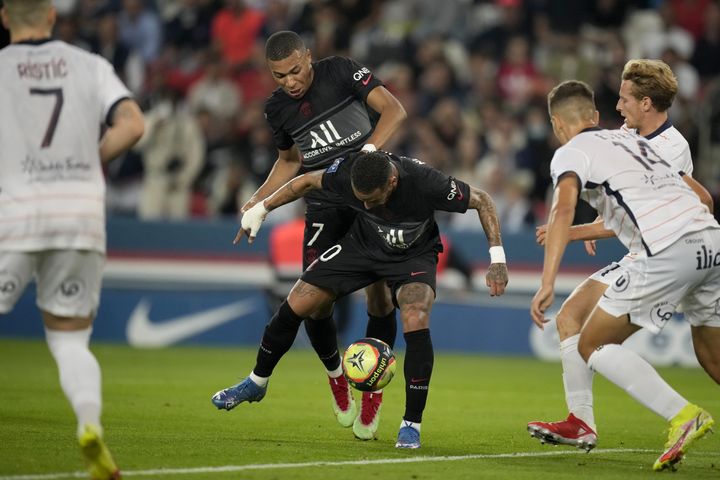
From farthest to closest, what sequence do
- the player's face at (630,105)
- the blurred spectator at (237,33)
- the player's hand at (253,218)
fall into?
1. the blurred spectator at (237,33)
2. the player's hand at (253,218)
3. the player's face at (630,105)

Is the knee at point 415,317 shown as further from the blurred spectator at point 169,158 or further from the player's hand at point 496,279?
the blurred spectator at point 169,158

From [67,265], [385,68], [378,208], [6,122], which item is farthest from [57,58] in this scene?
[385,68]

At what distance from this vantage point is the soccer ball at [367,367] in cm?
822

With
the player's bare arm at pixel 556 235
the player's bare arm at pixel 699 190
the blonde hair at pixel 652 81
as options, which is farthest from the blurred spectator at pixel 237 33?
the player's bare arm at pixel 556 235

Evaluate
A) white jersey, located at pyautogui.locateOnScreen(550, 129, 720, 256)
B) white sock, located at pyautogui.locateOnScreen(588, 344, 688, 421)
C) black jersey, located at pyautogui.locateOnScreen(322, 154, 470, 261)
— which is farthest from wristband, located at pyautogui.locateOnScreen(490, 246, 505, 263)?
white sock, located at pyautogui.locateOnScreen(588, 344, 688, 421)

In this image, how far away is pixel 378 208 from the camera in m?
8.37

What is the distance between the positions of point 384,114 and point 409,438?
244cm

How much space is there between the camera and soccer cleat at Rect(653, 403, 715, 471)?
269 inches

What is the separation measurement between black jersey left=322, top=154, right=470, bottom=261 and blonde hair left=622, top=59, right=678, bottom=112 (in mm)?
1342

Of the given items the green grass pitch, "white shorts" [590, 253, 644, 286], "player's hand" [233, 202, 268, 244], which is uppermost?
"player's hand" [233, 202, 268, 244]

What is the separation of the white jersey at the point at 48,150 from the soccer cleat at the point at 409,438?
2.72m

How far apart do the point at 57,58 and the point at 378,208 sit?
282 cm

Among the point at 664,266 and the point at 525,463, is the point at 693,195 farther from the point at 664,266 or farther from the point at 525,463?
the point at 525,463

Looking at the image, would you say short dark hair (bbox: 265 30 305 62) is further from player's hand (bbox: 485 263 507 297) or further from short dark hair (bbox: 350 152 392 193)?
player's hand (bbox: 485 263 507 297)
